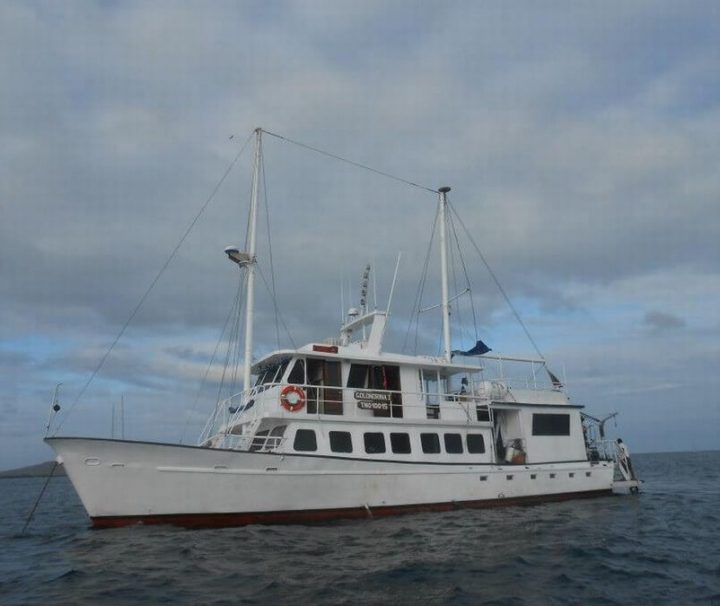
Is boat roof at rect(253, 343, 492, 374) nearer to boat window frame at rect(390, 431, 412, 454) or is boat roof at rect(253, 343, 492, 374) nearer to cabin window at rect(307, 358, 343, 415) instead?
cabin window at rect(307, 358, 343, 415)

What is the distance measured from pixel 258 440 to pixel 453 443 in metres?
6.13

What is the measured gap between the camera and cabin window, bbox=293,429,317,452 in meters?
16.1

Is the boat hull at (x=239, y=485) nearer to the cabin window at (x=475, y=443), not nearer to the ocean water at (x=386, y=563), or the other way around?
the ocean water at (x=386, y=563)

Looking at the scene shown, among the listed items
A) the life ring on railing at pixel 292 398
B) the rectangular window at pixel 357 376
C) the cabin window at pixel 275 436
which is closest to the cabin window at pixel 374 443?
the rectangular window at pixel 357 376

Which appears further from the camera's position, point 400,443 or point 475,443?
point 475,443

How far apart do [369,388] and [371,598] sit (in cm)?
893

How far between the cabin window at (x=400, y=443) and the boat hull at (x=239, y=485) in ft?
2.05

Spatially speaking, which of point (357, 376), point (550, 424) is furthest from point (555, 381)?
point (357, 376)

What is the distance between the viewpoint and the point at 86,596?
965cm

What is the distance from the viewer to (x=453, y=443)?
60.5ft

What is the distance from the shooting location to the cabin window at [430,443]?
704 inches

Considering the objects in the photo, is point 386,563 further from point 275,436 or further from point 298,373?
point 298,373

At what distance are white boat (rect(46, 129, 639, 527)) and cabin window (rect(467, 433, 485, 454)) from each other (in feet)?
0.16

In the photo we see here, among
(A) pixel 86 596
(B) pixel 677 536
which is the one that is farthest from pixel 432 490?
(A) pixel 86 596
